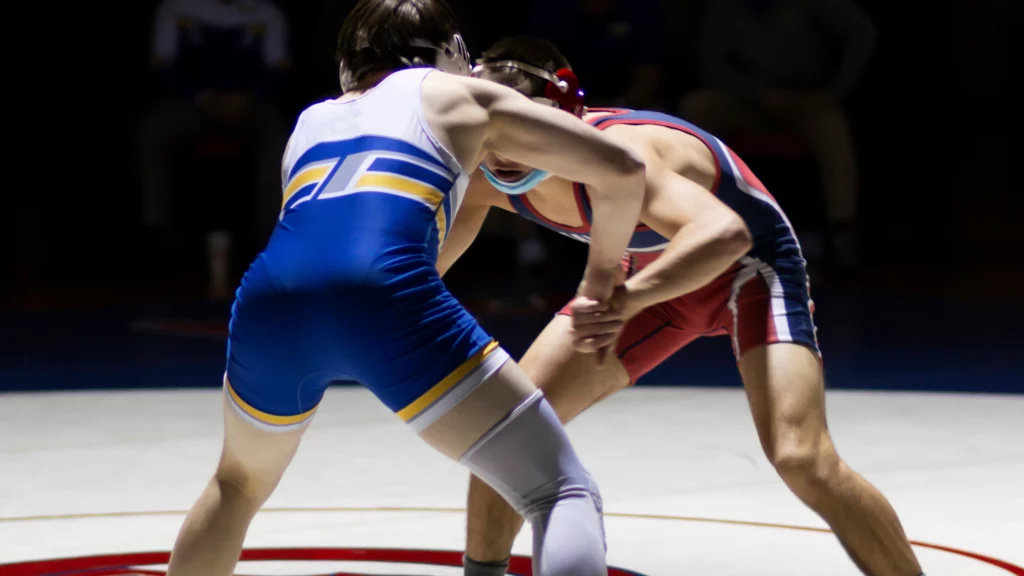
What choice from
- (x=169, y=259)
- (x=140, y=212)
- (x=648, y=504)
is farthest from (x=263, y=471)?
(x=140, y=212)

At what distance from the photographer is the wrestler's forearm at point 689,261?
2.35m

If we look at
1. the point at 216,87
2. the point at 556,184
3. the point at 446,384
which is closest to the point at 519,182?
the point at 556,184

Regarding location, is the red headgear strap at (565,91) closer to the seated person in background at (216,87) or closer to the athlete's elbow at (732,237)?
the athlete's elbow at (732,237)

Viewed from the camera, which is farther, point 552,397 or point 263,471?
point 552,397

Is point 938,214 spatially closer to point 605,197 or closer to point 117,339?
point 117,339

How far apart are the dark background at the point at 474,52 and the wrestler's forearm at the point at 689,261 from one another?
21.1ft

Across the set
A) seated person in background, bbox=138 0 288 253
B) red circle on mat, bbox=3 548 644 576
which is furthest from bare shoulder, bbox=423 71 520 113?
seated person in background, bbox=138 0 288 253

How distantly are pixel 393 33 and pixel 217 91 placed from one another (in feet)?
19.0

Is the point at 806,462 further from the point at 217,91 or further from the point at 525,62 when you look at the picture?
the point at 217,91

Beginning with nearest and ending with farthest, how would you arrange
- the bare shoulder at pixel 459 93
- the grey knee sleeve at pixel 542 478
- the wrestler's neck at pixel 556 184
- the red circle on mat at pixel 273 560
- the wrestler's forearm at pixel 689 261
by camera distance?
the grey knee sleeve at pixel 542 478 < the bare shoulder at pixel 459 93 < the wrestler's forearm at pixel 689 261 < the wrestler's neck at pixel 556 184 < the red circle on mat at pixel 273 560

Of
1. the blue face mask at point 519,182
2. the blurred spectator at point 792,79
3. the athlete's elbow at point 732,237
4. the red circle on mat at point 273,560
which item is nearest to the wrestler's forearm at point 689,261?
the athlete's elbow at point 732,237

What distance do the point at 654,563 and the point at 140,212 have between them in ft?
24.8

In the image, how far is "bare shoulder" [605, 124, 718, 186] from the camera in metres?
2.54

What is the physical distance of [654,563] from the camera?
2.98m
